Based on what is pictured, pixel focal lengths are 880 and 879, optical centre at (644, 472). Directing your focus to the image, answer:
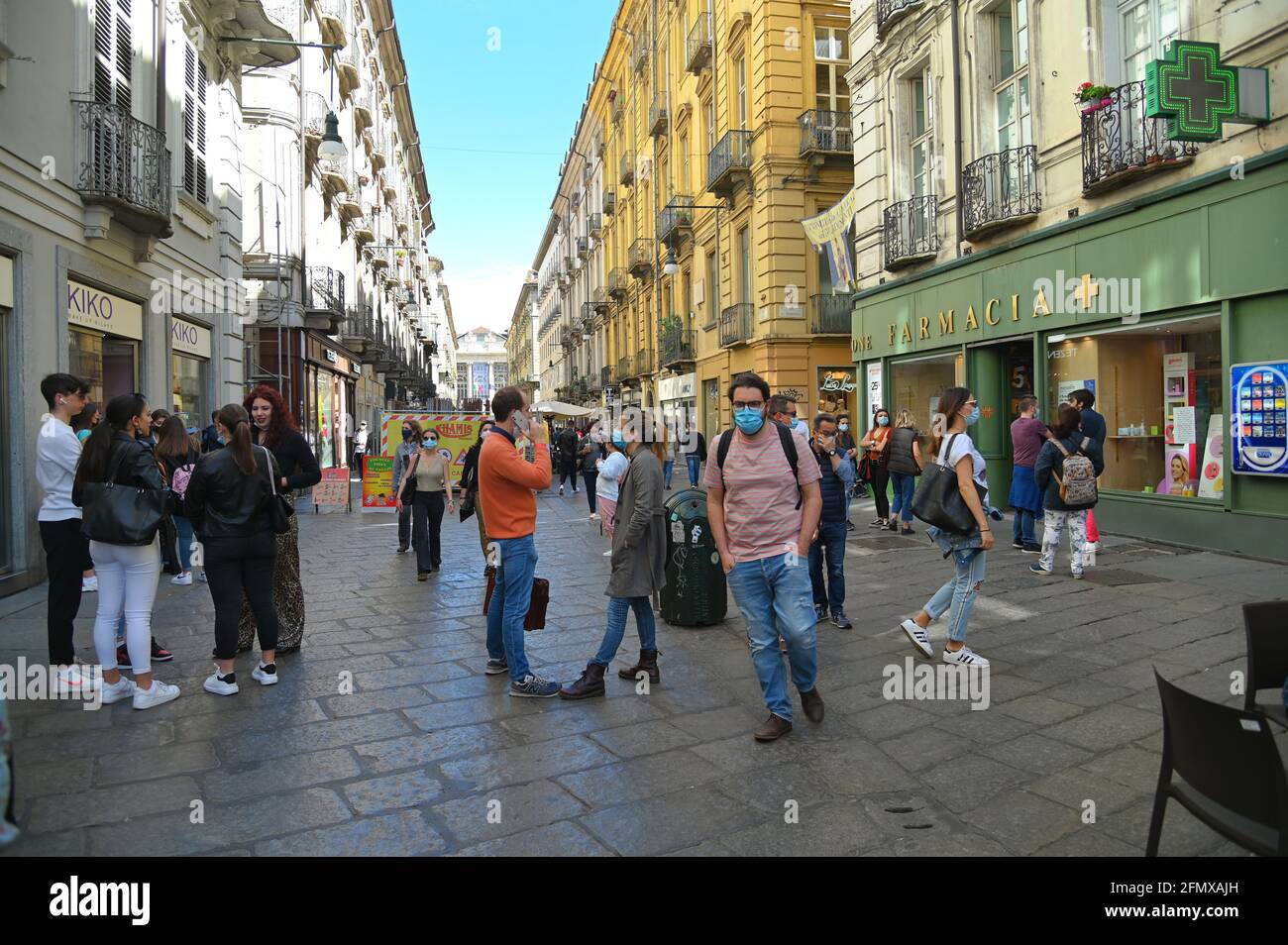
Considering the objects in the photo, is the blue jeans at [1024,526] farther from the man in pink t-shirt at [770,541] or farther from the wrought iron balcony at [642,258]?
the wrought iron balcony at [642,258]

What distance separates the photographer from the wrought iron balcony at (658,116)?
102 feet

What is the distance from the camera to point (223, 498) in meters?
5.21

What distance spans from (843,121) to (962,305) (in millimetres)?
9341

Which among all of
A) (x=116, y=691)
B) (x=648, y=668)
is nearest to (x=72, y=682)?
(x=116, y=691)

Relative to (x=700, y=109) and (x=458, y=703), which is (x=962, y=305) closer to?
(x=458, y=703)

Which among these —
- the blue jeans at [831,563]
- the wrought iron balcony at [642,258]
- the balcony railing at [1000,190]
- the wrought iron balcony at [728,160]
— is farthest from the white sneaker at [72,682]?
the wrought iron balcony at [642,258]

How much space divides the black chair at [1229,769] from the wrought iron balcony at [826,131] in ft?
66.5

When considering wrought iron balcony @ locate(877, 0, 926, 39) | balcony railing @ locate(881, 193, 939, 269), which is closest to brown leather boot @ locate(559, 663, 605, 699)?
balcony railing @ locate(881, 193, 939, 269)

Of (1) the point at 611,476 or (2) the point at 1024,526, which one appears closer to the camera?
(1) the point at 611,476

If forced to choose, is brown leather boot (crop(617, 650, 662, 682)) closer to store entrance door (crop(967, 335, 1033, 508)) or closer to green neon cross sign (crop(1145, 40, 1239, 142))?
green neon cross sign (crop(1145, 40, 1239, 142))

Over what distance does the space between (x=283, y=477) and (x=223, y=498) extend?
A: 0.79 meters

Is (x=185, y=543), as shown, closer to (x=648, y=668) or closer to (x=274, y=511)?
(x=274, y=511)

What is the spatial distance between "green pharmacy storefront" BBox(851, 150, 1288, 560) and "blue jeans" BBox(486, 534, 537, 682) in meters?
7.60

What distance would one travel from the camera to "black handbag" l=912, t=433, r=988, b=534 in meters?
5.55
